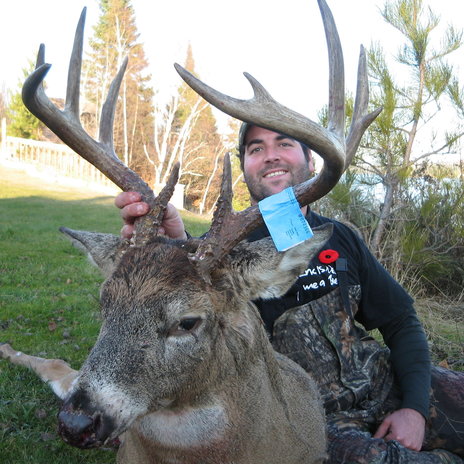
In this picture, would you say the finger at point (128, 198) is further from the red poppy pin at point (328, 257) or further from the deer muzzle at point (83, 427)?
the red poppy pin at point (328, 257)

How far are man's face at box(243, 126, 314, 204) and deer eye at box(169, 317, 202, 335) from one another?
203 cm

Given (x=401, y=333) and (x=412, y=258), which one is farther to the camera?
(x=412, y=258)

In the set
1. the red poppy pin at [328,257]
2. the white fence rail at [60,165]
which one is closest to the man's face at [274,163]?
the red poppy pin at [328,257]

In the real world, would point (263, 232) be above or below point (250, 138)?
below

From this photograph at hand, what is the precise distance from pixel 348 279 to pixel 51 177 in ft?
88.0

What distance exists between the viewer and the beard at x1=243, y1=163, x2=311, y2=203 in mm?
4254

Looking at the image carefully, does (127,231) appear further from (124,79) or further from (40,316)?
(124,79)

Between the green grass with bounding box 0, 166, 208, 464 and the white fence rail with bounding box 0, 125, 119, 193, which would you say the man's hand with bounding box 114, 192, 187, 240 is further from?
the white fence rail with bounding box 0, 125, 119, 193

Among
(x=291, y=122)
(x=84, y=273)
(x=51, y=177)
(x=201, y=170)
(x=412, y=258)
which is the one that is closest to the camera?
(x=291, y=122)

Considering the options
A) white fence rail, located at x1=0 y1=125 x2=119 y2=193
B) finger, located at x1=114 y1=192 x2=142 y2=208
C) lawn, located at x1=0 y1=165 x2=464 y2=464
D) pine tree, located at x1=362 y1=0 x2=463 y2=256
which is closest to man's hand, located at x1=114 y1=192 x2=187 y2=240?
finger, located at x1=114 y1=192 x2=142 y2=208

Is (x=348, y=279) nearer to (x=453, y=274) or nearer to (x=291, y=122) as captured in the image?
(x=291, y=122)

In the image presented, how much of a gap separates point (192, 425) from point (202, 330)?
47 centimetres

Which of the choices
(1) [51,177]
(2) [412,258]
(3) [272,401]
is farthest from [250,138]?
(1) [51,177]

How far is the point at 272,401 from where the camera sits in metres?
2.80
